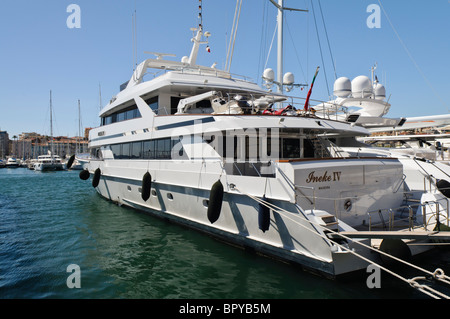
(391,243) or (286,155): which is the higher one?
(286,155)

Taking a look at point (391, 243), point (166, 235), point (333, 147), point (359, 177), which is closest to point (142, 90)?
point (166, 235)

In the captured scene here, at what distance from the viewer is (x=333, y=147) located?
366 inches

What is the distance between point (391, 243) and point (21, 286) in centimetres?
746

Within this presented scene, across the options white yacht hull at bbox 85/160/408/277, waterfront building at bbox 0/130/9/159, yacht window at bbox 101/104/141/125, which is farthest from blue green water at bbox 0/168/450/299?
waterfront building at bbox 0/130/9/159

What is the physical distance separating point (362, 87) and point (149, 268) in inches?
710

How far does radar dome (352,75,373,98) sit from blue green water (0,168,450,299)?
45.8ft

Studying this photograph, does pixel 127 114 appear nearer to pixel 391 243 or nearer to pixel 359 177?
pixel 359 177

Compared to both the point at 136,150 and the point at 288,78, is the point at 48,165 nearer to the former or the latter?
the point at 288,78

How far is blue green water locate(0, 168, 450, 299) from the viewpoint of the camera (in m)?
5.59

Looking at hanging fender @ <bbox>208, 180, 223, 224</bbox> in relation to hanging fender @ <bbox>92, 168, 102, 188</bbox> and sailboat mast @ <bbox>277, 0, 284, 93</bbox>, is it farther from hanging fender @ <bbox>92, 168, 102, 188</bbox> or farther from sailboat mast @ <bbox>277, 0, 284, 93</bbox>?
sailboat mast @ <bbox>277, 0, 284, 93</bbox>

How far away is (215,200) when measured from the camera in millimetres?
7398

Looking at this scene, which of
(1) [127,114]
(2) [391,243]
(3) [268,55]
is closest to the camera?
(2) [391,243]
